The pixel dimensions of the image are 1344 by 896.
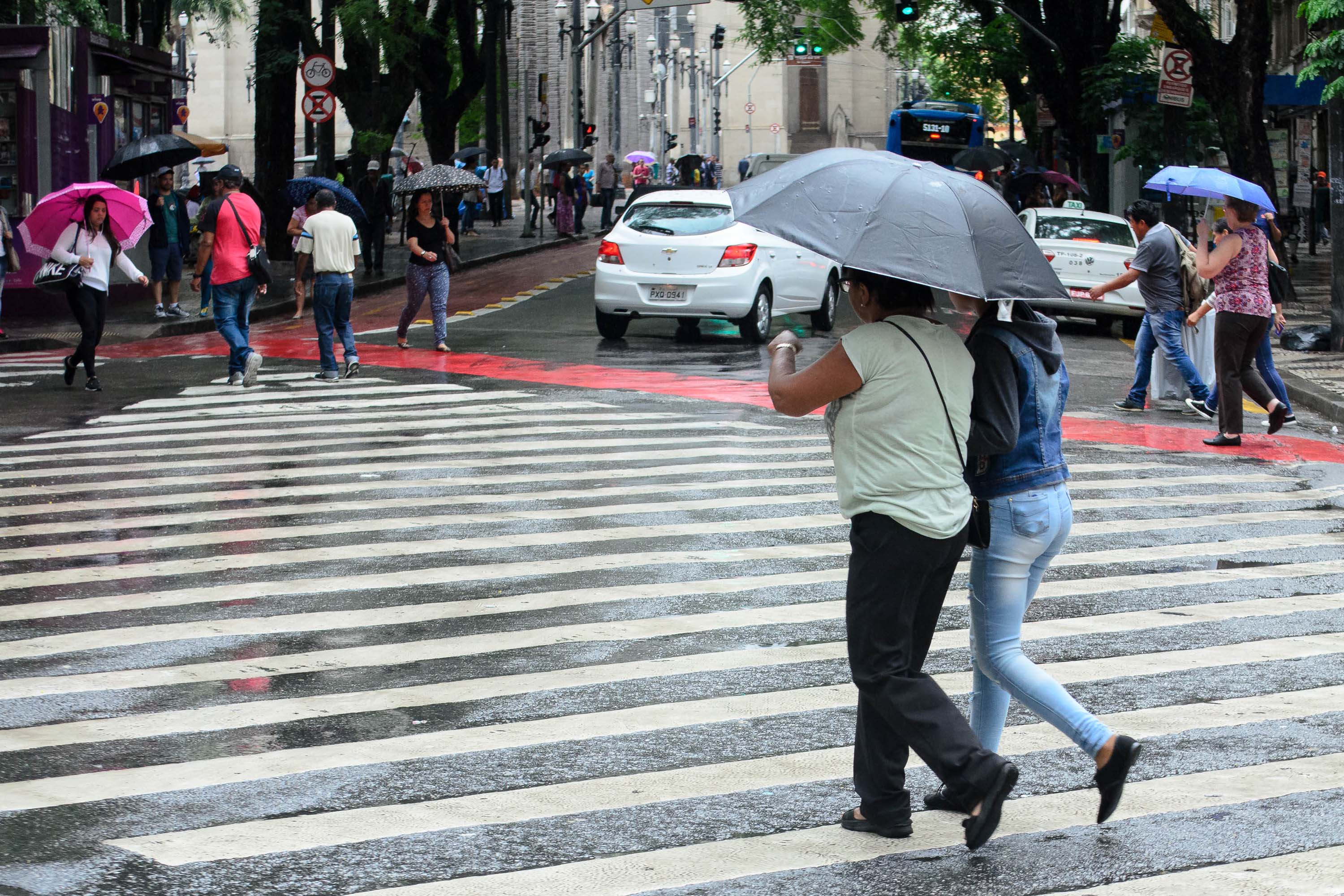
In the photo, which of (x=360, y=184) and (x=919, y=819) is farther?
(x=360, y=184)

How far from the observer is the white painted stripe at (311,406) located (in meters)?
14.1

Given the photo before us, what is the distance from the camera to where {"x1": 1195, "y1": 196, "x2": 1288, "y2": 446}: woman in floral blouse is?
1188cm

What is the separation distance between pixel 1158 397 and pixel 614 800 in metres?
10.7

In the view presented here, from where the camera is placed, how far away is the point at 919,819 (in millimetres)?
4969

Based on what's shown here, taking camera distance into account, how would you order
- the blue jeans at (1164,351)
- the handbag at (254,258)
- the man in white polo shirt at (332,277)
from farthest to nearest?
the man in white polo shirt at (332,277) → the handbag at (254,258) → the blue jeans at (1164,351)

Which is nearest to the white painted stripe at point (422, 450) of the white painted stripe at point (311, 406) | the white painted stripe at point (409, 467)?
the white painted stripe at point (409, 467)

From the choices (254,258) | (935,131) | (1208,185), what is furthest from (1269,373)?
(935,131)

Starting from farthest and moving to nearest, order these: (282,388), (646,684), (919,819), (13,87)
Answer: (13,87) → (282,388) → (646,684) → (919,819)

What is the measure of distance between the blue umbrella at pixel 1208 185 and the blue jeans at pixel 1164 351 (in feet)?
6.78

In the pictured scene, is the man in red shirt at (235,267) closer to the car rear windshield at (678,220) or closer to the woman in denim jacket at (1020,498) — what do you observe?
the car rear windshield at (678,220)

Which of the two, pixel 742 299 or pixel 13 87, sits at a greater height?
pixel 13 87

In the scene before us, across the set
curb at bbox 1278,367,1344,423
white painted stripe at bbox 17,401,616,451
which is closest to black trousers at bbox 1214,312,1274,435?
curb at bbox 1278,367,1344,423

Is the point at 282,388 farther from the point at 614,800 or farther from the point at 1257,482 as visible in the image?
the point at 614,800

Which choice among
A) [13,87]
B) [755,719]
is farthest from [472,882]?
[13,87]
